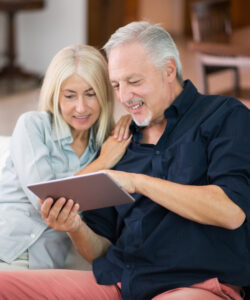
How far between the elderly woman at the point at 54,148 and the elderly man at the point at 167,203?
127 mm

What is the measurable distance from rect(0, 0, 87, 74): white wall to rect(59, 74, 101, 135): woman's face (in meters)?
4.33

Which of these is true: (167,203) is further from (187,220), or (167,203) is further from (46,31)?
(46,31)

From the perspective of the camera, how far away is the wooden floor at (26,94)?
15.6 feet

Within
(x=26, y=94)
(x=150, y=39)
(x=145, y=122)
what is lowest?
(x=26, y=94)

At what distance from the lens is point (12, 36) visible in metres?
6.14

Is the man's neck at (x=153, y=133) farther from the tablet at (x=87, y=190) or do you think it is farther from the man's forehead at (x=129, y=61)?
the tablet at (x=87, y=190)

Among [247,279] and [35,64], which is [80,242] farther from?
[35,64]

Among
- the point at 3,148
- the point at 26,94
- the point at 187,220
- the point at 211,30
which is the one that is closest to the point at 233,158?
the point at 187,220

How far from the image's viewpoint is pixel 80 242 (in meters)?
1.76

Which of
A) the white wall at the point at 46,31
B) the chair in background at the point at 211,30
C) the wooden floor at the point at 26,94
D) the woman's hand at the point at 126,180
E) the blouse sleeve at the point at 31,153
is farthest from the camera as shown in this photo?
the white wall at the point at 46,31

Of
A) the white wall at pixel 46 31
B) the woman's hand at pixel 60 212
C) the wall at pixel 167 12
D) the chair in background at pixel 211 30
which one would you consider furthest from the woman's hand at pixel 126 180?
the wall at pixel 167 12

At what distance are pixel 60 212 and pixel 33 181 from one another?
0.24m

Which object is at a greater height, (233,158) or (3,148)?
(233,158)

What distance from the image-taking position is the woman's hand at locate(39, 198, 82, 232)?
1544 mm
